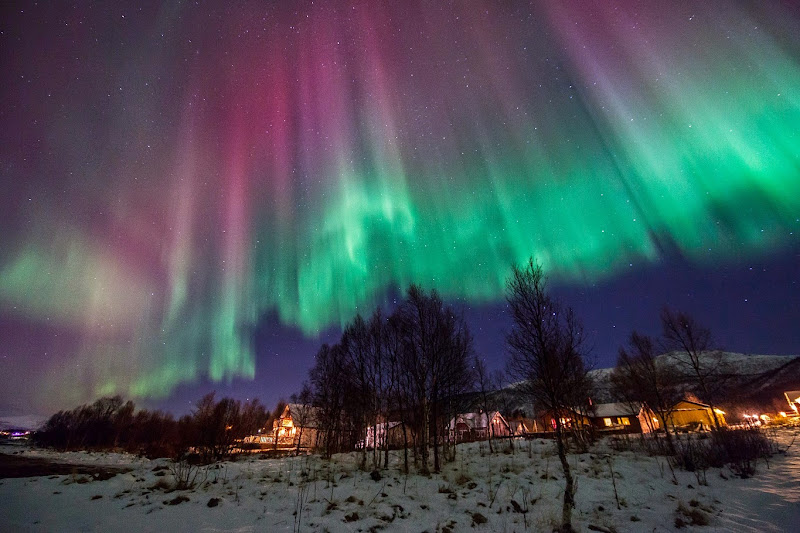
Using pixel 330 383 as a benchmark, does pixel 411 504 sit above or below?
below

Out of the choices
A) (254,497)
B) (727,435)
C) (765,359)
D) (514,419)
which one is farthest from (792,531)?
(765,359)

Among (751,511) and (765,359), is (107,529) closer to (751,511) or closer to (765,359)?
(751,511)

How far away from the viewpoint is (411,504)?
1148 cm

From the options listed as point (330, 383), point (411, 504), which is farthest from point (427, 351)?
point (330, 383)

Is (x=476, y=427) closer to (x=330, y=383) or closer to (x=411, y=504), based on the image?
(x=330, y=383)

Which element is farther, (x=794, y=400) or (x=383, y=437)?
(x=794, y=400)

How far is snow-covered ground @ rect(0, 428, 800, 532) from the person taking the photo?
8.88m

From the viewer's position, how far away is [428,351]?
22.8 m

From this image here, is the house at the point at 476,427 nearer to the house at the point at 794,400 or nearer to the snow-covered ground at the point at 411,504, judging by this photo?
the snow-covered ground at the point at 411,504

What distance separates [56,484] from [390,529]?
16.4 m

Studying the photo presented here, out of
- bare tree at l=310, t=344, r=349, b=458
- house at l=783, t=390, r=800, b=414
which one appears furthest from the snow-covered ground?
house at l=783, t=390, r=800, b=414

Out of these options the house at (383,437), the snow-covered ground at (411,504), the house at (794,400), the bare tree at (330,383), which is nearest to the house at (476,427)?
the house at (383,437)

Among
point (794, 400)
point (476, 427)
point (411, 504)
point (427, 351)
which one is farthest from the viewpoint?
point (794, 400)

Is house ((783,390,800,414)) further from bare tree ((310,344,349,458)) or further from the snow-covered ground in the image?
A: bare tree ((310,344,349,458))
